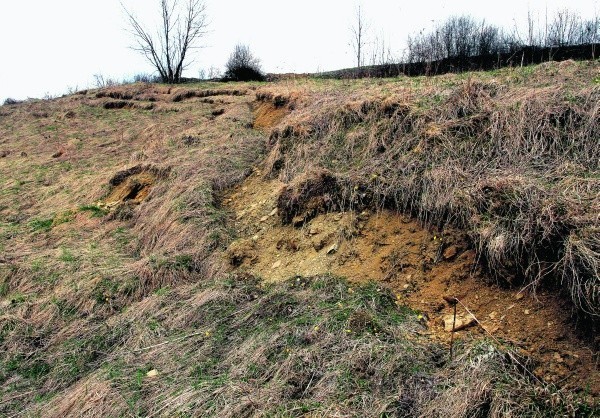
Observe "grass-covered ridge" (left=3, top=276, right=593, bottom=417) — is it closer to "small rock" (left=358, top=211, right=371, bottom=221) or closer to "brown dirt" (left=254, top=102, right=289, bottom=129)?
"small rock" (left=358, top=211, right=371, bottom=221)

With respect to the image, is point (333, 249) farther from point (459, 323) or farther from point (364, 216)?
point (459, 323)

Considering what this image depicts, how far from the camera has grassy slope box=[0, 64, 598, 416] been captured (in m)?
2.66

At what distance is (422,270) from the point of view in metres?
3.56

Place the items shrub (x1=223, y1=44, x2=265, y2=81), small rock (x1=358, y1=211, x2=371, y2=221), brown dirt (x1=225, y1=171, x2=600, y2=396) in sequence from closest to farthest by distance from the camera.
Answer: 1. brown dirt (x1=225, y1=171, x2=600, y2=396)
2. small rock (x1=358, y1=211, x2=371, y2=221)
3. shrub (x1=223, y1=44, x2=265, y2=81)

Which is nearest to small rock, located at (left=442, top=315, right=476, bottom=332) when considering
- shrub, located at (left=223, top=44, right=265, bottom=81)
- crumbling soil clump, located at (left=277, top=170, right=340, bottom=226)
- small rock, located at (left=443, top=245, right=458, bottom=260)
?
small rock, located at (left=443, top=245, right=458, bottom=260)

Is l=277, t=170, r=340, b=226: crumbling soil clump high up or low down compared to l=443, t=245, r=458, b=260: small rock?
up

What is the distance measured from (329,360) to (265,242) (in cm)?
213

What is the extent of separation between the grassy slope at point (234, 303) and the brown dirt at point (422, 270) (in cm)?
17

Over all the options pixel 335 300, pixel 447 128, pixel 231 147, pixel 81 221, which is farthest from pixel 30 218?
pixel 447 128

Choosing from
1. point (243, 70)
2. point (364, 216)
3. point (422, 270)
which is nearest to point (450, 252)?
point (422, 270)

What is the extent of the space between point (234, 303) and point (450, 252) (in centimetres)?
190

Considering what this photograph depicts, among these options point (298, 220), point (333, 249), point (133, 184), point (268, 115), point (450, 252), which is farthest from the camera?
point (268, 115)

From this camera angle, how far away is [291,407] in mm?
2617

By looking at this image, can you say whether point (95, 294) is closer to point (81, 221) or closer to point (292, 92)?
point (81, 221)
